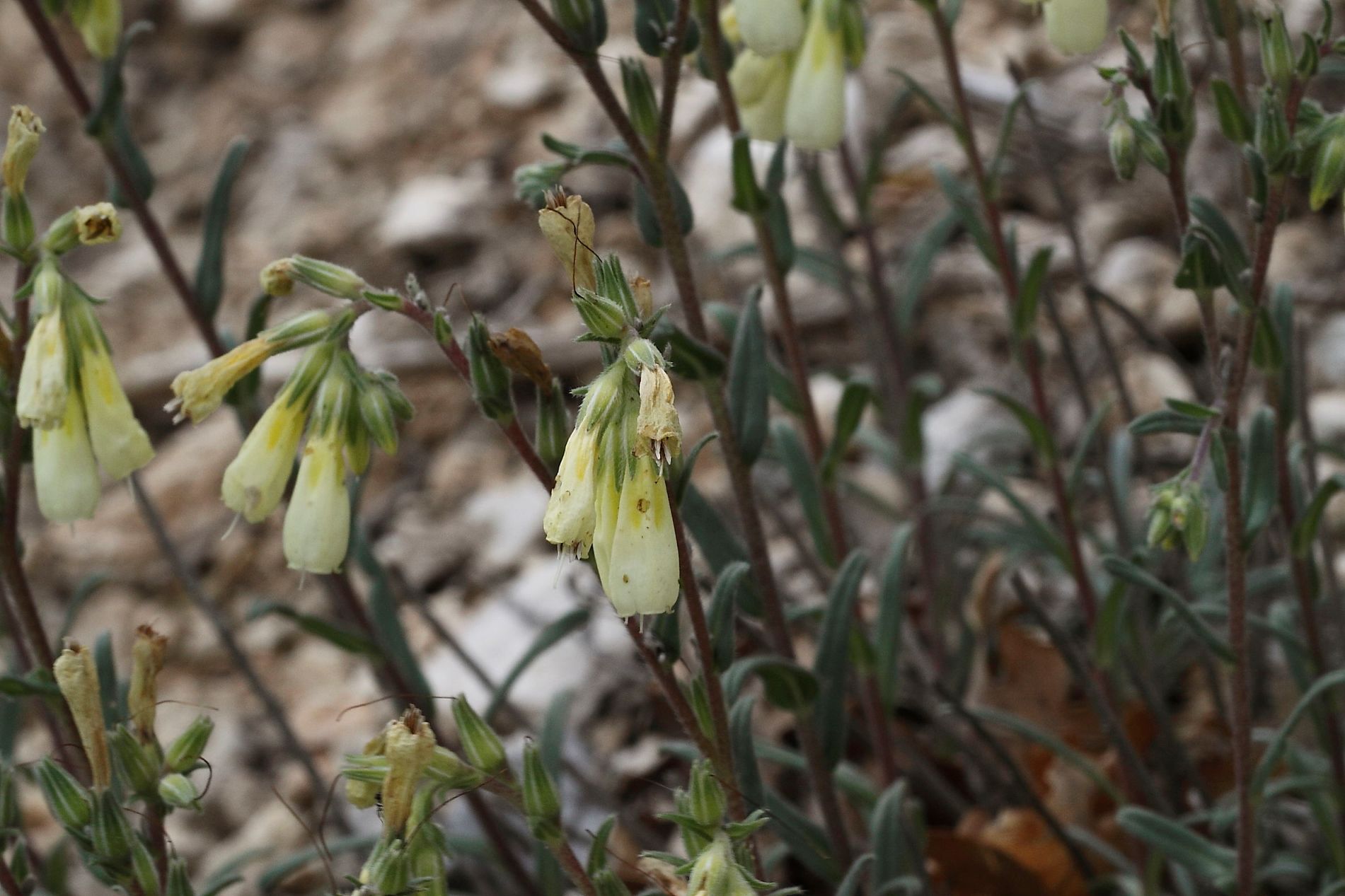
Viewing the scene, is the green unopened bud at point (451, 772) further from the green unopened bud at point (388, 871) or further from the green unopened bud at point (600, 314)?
the green unopened bud at point (600, 314)

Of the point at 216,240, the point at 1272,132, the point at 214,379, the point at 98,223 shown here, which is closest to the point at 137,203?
the point at 216,240

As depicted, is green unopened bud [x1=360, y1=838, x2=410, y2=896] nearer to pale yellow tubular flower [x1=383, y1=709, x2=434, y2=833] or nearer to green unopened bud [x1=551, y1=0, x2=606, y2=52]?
pale yellow tubular flower [x1=383, y1=709, x2=434, y2=833]

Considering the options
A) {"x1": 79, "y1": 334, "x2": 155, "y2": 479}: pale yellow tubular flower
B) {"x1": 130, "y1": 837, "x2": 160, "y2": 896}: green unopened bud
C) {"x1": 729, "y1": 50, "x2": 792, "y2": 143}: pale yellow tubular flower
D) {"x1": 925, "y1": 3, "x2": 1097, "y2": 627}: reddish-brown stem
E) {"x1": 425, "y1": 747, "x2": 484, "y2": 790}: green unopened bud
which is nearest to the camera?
{"x1": 425, "y1": 747, "x2": 484, "y2": 790}: green unopened bud

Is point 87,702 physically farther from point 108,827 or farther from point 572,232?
point 572,232

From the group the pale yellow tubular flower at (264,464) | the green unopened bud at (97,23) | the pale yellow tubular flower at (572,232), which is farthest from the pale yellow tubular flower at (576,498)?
the green unopened bud at (97,23)

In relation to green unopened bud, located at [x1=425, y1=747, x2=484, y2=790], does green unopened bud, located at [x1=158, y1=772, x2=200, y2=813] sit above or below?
above

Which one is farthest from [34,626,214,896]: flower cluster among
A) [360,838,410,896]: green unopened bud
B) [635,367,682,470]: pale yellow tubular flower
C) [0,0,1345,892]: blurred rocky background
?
[0,0,1345,892]: blurred rocky background
